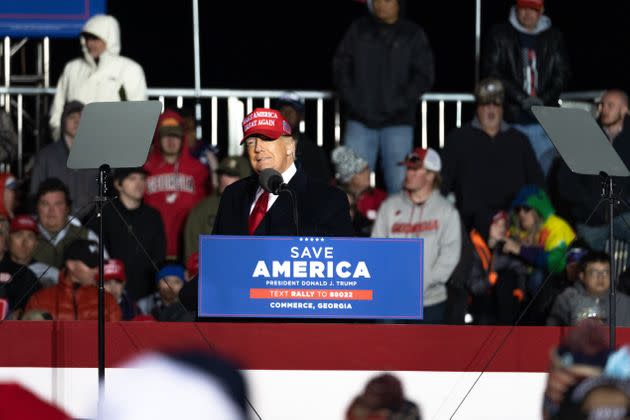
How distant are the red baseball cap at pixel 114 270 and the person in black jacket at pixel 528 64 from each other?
12.3 feet

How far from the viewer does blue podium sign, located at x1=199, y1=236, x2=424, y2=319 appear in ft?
20.8

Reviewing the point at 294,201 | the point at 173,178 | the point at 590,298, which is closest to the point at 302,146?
the point at 173,178

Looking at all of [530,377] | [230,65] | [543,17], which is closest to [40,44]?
[230,65]

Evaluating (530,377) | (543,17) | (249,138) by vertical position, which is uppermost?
(543,17)

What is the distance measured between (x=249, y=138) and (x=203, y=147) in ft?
15.0

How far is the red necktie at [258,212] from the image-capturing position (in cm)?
679

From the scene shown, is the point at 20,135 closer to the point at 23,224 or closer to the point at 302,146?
the point at 23,224

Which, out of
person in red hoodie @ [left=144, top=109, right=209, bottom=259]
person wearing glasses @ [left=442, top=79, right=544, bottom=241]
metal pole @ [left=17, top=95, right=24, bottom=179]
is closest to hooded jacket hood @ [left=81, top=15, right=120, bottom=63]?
person in red hoodie @ [left=144, top=109, right=209, bottom=259]

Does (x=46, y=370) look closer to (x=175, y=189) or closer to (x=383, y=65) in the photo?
(x=175, y=189)

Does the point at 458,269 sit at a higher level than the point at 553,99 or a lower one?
lower

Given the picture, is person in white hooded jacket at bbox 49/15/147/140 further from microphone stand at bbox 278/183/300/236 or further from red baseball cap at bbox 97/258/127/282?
microphone stand at bbox 278/183/300/236

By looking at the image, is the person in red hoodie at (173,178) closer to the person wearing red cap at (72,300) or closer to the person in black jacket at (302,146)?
the person in black jacket at (302,146)

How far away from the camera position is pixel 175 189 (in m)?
11.0

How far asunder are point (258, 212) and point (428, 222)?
3262mm
